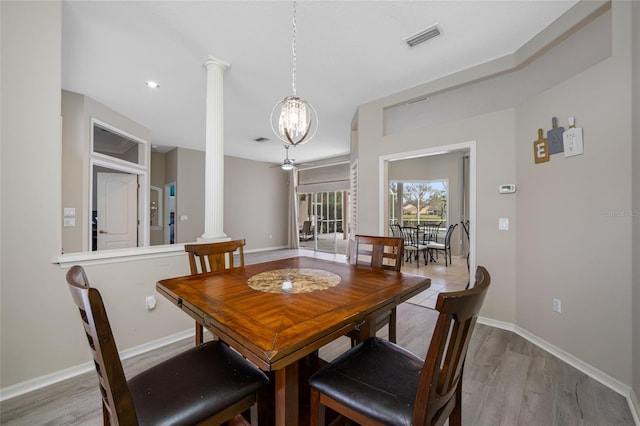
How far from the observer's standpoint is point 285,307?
3.90 feet

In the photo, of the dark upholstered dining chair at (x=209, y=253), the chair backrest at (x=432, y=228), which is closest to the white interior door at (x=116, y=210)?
the dark upholstered dining chair at (x=209, y=253)

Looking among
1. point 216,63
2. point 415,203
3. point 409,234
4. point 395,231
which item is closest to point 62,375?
point 216,63

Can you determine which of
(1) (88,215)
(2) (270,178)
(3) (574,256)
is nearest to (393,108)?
(3) (574,256)

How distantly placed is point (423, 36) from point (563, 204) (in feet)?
6.62

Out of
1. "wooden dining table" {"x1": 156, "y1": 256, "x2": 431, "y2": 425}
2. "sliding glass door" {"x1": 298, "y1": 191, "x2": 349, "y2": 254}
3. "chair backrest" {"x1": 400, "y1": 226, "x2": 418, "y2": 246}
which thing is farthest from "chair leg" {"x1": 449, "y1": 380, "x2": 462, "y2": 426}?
"sliding glass door" {"x1": 298, "y1": 191, "x2": 349, "y2": 254}

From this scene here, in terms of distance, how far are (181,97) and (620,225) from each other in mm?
4987

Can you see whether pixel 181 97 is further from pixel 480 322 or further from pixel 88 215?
pixel 480 322

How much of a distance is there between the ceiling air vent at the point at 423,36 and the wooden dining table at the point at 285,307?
2280 millimetres

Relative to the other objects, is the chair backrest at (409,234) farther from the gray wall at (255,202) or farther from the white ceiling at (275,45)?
the gray wall at (255,202)

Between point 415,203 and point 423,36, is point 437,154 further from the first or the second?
point 415,203

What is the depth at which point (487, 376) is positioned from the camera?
199 cm

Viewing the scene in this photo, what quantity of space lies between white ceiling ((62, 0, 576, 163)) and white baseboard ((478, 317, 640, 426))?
294 centimetres

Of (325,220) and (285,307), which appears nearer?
(285,307)

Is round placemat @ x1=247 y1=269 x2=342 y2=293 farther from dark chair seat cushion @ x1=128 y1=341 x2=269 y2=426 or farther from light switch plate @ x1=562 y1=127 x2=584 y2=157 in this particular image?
light switch plate @ x1=562 y1=127 x2=584 y2=157
